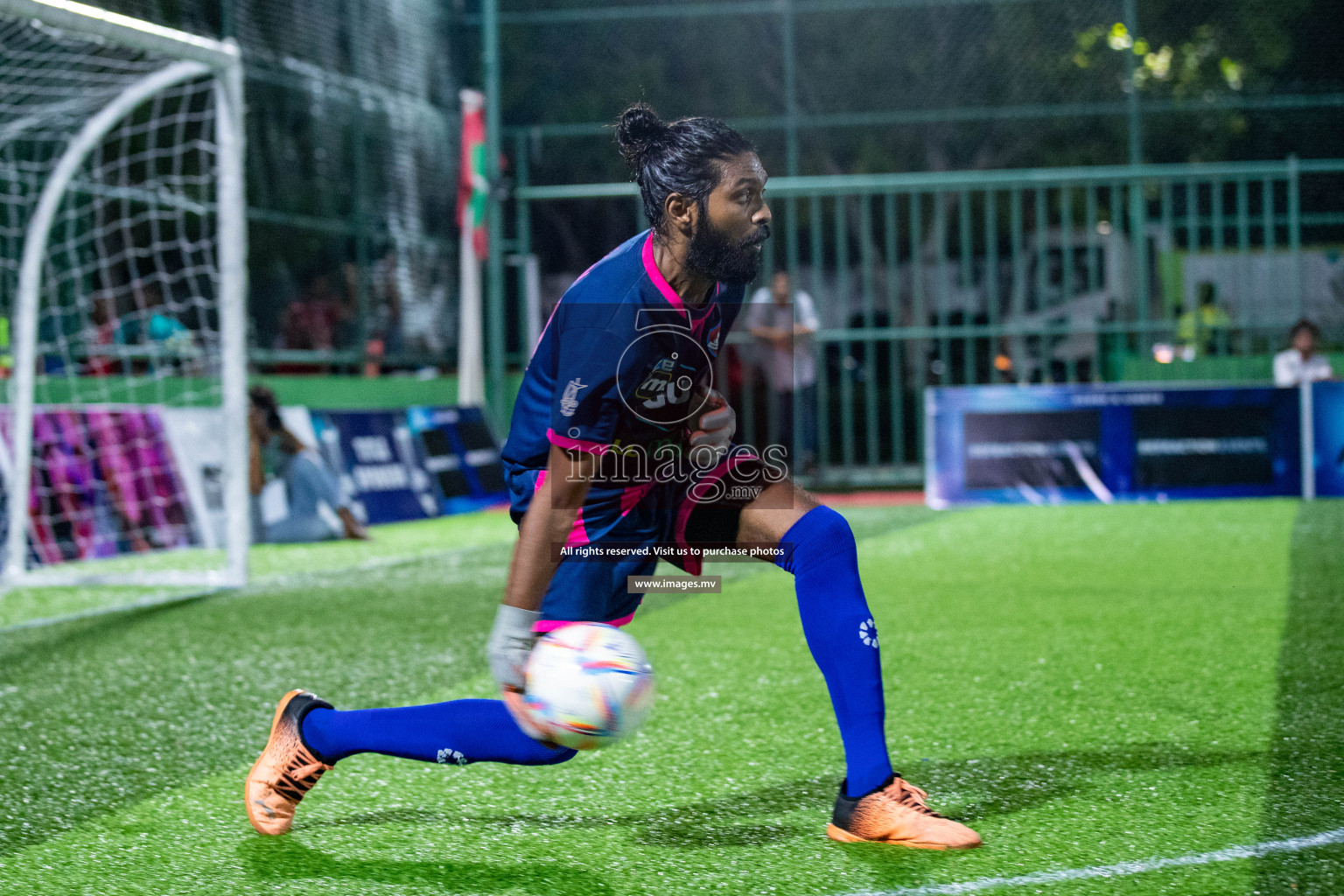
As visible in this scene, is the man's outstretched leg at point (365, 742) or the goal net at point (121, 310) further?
the goal net at point (121, 310)

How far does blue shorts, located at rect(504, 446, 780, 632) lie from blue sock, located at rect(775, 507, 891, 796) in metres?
0.17

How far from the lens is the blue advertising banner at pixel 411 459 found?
10.9 meters

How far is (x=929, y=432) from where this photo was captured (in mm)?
11641

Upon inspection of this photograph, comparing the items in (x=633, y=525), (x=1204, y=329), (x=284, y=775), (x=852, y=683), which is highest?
(x=1204, y=329)

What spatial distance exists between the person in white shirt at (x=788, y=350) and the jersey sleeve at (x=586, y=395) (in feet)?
32.9

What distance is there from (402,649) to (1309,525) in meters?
6.49

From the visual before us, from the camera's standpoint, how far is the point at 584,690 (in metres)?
2.64

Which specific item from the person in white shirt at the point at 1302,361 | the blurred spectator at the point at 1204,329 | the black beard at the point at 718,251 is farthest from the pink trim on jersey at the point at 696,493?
the blurred spectator at the point at 1204,329

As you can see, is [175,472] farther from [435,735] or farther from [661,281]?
[661,281]

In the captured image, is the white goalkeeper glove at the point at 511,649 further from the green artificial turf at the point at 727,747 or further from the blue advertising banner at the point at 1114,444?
the blue advertising banner at the point at 1114,444

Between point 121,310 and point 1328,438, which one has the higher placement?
point 121,310

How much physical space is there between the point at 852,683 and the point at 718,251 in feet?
3.11

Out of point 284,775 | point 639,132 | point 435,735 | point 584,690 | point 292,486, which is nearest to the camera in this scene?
point 584,690

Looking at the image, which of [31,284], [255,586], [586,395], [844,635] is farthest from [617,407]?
[31,284]
